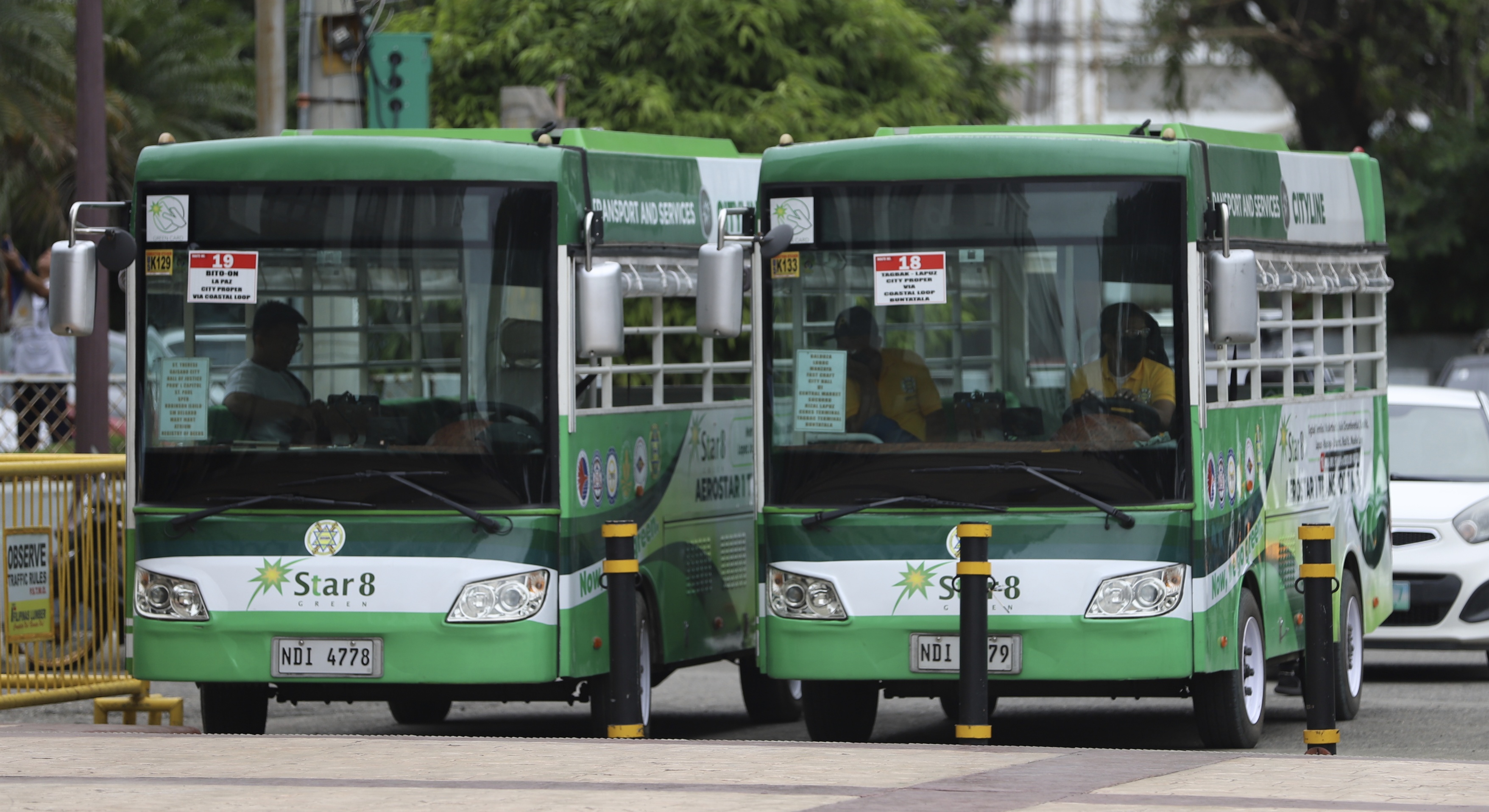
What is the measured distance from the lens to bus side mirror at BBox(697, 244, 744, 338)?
9.64 m

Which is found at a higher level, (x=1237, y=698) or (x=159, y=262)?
(x=159, y=262)

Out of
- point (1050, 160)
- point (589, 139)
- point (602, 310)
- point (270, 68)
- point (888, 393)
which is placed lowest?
point (888, 393)

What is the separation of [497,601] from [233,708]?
1630mm

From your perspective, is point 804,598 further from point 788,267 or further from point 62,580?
point 62,580

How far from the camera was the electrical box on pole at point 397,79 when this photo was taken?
1528 cm

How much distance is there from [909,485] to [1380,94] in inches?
1023

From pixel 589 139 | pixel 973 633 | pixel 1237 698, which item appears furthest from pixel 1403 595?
pixel 589 139

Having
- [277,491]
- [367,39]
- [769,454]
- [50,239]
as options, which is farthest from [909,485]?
[50,239]

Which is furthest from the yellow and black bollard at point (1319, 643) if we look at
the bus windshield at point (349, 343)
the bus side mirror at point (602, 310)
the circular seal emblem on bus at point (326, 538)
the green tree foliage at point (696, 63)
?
the green tree foliage at point (696, 63)

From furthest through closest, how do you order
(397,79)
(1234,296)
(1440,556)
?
(397,79) → (1440,556) → (1234,296)

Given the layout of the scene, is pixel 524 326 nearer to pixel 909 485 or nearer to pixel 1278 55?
pixel 909 485

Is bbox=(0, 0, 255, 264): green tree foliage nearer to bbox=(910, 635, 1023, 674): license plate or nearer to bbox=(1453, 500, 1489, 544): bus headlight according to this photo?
bbox=(1453, 500, 1489, 544): bus headlight

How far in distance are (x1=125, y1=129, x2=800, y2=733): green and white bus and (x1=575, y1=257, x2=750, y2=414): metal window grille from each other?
203 millimetres

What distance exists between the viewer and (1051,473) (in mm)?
9742
